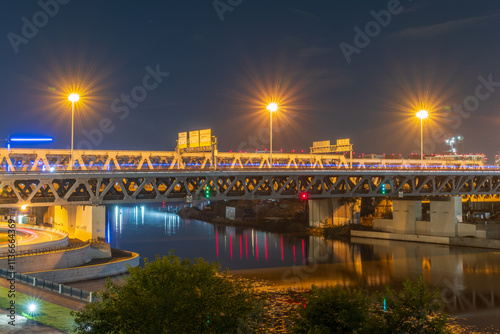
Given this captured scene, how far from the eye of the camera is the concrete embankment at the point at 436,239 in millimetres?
66438

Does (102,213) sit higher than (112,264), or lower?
higher

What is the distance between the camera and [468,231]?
7062 centimetres

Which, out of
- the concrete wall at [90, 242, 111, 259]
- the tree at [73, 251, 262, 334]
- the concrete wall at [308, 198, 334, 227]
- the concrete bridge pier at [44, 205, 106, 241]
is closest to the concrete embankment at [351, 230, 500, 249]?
the concrete wall at [308, 198, 334, 227]

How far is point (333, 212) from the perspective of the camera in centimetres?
9169

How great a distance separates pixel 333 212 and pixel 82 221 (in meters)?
53.5

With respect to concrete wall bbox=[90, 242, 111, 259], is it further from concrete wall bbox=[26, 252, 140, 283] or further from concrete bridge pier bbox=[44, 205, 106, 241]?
concrete wall bbox=[26, 252, 140, 283]

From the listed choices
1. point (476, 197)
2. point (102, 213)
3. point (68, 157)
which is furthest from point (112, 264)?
point (476, 197)

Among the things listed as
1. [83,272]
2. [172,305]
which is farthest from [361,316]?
[83,272]

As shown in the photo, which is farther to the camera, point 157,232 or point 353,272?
point 157,232

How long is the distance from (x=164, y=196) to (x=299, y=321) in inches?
1244

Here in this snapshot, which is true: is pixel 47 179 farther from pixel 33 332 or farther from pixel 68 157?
pixel 33 332

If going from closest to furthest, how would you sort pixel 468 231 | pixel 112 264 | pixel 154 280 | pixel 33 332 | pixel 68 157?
pixel 154 280 < pixel 33 332 < pixel 112 264 < pixel 68 157 < pixel 468 231

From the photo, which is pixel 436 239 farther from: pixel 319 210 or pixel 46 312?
pixel 46 312

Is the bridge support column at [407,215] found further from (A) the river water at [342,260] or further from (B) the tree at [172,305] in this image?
(B) the tree at [172,305]
